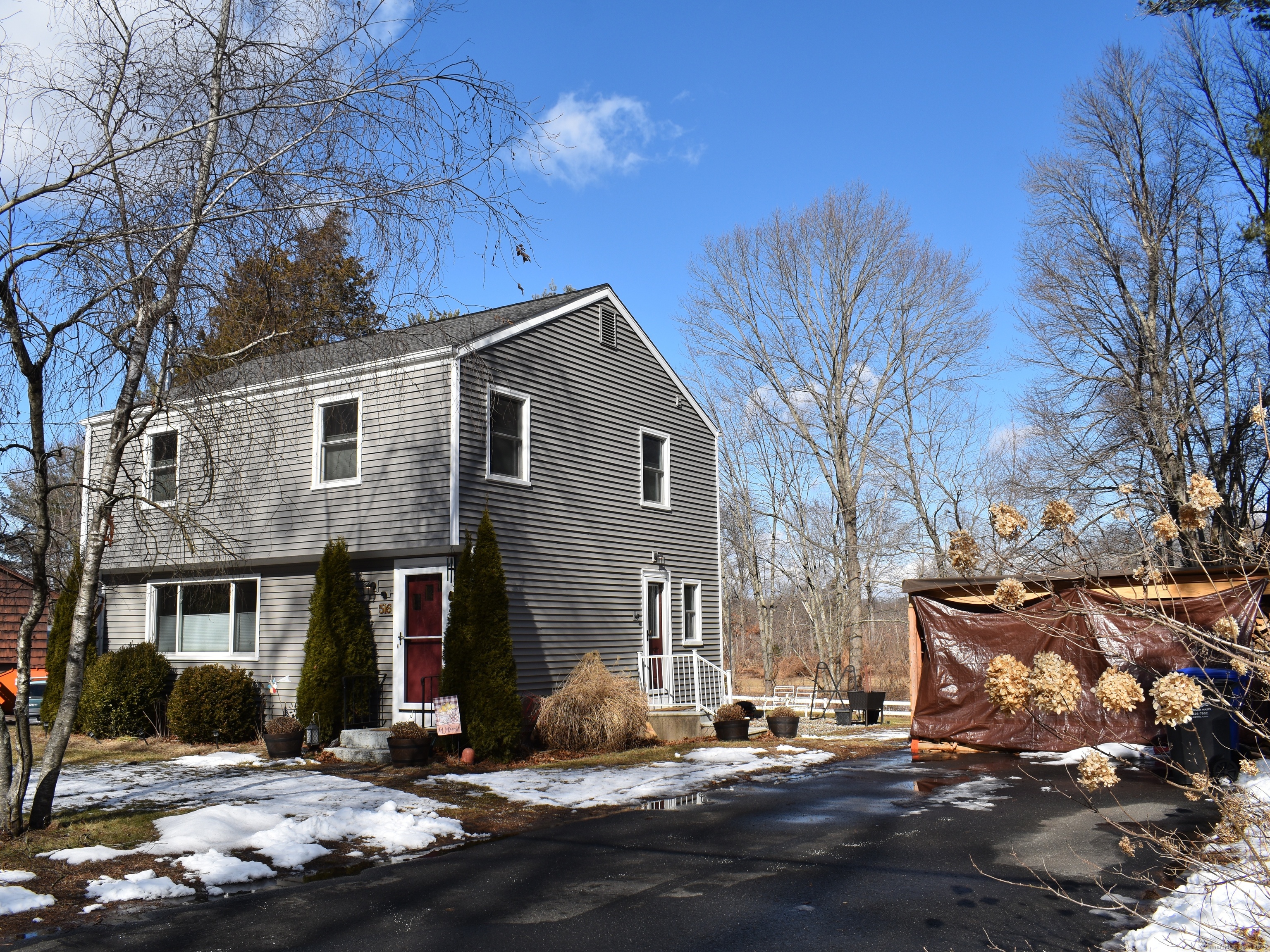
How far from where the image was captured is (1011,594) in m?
3.84

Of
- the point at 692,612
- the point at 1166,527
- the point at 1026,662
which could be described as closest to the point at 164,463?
the point at 692,612

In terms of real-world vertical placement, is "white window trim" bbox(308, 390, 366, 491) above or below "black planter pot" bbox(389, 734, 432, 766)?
above

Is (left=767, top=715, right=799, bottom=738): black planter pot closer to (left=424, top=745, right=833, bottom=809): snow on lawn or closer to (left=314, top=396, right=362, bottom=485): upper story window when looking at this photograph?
(left=424, top=745, right=833, bottom=809): snow on lawn

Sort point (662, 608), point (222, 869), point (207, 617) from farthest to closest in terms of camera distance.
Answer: point (662, 608) → point (207, 617) → point (222, 869)

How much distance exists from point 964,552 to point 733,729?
1154 centimetres

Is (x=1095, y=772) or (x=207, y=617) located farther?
(x=207, y=617)

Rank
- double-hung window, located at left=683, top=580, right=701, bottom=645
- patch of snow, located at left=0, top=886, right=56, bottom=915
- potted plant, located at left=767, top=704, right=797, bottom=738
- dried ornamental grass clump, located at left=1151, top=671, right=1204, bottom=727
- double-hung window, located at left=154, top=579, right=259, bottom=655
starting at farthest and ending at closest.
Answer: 1. double-hung window, located at left=683, top=580, right=701, bottom=645
2. double-hung window, located at left=154, top=579, right=259, bottom=655
3. potted plant, located at left=767, top=704, right=797, bottom=738
4. patch of snow, located at left=0, top=886, right=56, bottom=915
5. dried ornamental grass clump, located at left=1151, top=671, right=1204, bottom=727

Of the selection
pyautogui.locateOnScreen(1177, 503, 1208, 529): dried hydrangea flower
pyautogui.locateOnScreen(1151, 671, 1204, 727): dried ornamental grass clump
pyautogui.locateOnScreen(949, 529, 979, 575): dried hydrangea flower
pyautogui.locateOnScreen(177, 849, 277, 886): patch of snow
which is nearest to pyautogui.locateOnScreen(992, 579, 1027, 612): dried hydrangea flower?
pyautogui.locateOnScreen(949, 529, 979, 575): dried hydrangea flower

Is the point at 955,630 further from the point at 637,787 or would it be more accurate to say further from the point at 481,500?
the point at 481,500

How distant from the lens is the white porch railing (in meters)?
16.5

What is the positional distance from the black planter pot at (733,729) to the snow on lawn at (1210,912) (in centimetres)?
911

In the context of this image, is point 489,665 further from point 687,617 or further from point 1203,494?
point 1203,494

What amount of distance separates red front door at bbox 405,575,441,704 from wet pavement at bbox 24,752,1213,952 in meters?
5.40

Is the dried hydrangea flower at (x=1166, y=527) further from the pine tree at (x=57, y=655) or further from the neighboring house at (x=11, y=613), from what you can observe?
the neighboring house at (x=11, y=613)
